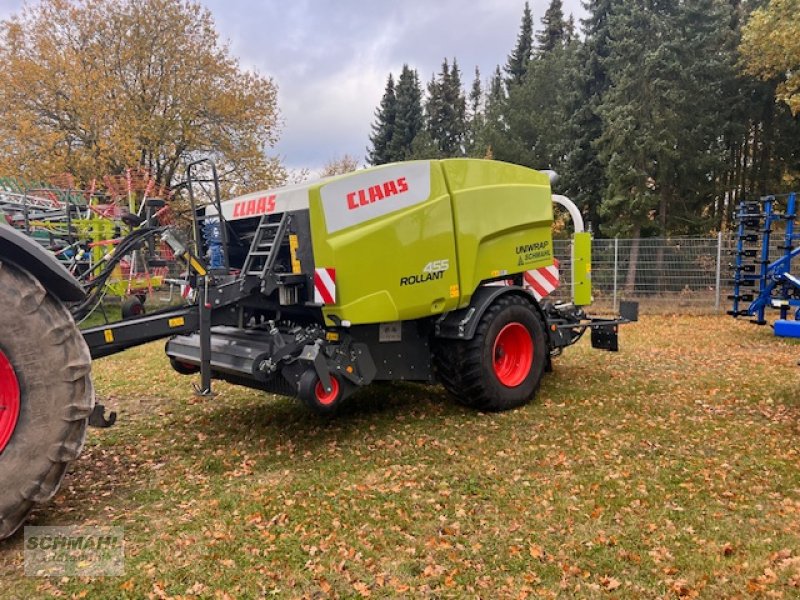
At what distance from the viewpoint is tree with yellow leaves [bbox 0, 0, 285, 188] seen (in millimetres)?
17984

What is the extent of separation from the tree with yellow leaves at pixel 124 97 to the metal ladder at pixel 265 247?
51.4 ft

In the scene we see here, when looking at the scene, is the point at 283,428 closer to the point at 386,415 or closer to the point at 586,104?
the point at 386,415

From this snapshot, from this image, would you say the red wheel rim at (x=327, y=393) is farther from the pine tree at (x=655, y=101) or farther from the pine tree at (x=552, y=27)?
the pine tree at (x=552, y=27)

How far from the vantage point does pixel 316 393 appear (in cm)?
457

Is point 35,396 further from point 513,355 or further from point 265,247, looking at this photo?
point 513,355

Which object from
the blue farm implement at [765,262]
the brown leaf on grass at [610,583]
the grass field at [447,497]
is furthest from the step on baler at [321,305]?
the blue farm implement at [765,262]

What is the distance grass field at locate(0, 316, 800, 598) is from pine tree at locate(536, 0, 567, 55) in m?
37.1

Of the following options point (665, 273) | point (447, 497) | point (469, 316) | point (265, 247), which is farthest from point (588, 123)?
point (447, 497)

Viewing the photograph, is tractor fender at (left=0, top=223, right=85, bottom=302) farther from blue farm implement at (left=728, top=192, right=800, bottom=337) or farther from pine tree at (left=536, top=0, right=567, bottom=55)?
pine tree at (left=536, top=0, right=567, bottom=55)

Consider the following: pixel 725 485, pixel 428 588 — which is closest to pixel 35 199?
pixel 428 588

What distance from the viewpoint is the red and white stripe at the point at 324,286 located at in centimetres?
462

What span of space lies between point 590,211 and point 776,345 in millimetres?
12782

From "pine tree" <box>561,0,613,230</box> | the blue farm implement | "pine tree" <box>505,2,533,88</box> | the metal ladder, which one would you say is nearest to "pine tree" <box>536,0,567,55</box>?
"pine tree" <box>505,2,533,88</box>

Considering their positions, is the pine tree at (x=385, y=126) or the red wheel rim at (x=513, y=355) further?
the pine tree at (x=385, y=126)
